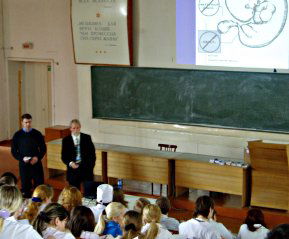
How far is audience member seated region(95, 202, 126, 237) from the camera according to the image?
210 inches

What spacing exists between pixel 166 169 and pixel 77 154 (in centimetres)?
156

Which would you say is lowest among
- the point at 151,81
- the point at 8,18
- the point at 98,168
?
the point at 98,168

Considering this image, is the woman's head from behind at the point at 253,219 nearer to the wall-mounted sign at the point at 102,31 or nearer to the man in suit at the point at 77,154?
the man in suit at the point at 77,154

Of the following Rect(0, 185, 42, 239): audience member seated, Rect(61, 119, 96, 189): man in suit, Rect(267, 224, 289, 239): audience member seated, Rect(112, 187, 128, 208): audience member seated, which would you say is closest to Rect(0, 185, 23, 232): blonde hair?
Rect(0, 185, 42, 239): audience member seated

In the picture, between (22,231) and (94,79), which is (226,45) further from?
(22,231)

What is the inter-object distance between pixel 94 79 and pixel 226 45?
2857 mm

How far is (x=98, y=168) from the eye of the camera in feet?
32.4

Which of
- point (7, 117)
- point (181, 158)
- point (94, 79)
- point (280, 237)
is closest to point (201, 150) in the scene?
point (181, 158)

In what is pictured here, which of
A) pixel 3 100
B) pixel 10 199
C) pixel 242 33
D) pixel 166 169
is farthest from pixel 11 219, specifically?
pixel 3 100

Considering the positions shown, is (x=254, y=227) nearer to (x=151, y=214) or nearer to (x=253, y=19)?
(x=151, y=214)

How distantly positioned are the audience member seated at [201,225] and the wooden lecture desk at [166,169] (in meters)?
2.93

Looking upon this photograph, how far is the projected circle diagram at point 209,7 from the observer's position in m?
9.39

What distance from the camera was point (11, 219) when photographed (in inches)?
173

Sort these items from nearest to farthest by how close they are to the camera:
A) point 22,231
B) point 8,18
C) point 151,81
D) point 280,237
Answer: point 280,237
point 22,231
point 151,81
point 8,18
